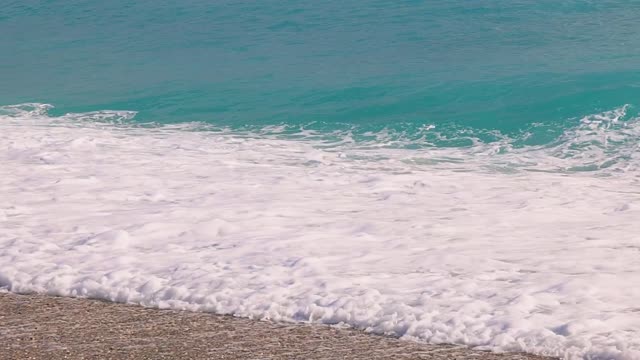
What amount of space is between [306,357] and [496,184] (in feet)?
16.4

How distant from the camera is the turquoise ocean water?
49.9 ft

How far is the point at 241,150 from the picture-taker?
485 inches

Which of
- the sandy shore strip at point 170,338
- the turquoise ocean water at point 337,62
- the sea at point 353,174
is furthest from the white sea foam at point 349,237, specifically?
the turquoise ocean water at point 337,62

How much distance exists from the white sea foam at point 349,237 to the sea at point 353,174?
0.03m

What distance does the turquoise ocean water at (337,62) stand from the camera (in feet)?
49.9

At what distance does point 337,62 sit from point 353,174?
967 centimetres

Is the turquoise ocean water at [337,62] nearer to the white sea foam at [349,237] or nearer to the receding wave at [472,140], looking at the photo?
the receding wave at [472,140]

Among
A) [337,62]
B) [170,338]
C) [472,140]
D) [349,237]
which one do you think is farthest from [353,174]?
[337,62]

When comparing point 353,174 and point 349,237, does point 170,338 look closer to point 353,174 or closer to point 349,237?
point 349,237

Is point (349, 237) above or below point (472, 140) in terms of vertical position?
above

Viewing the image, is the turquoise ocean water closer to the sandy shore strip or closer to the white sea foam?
the white sea foam

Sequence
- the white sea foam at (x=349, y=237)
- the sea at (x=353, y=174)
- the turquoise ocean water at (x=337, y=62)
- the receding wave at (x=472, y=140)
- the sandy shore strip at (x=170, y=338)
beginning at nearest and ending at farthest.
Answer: the sandy shore strip at (x=170, y=338) < the white sea foam at (x=349, y=237) < the sea at (x=353, y=174) < the receding wave at (x=472, y=140) < the turquoise ocean water at (x=337, y=62)

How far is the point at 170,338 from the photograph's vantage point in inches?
229

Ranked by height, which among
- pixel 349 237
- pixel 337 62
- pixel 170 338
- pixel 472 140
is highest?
pixel 170 338
